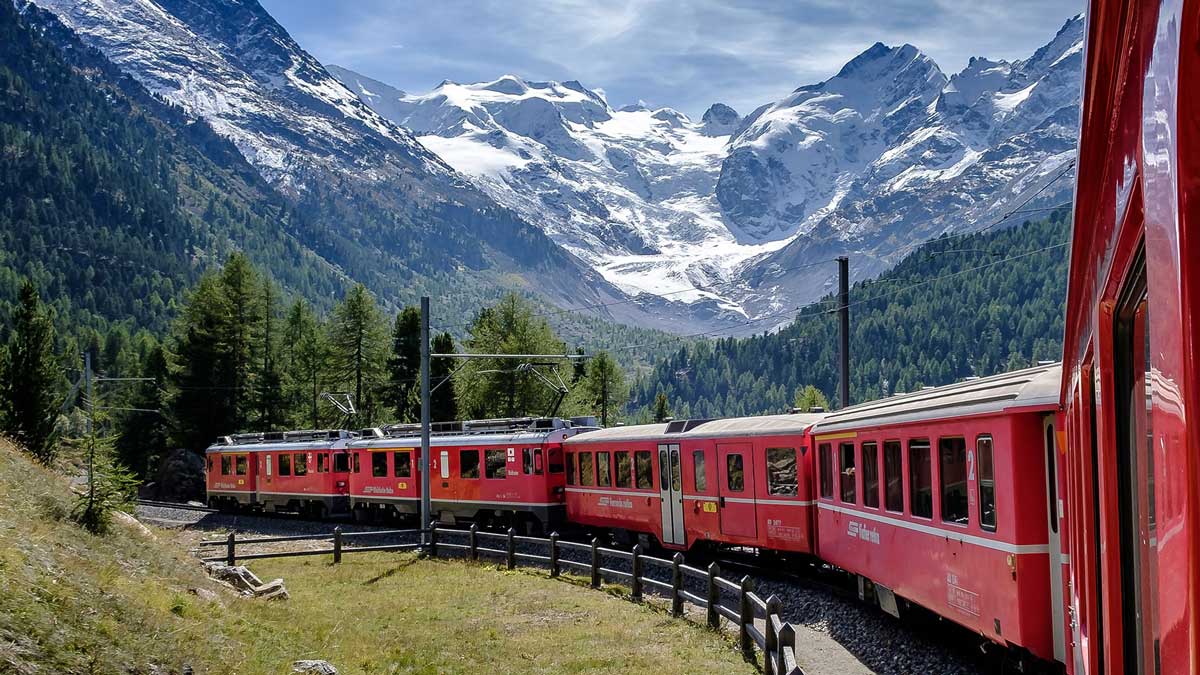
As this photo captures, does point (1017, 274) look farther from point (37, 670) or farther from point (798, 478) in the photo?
point (37, 670)

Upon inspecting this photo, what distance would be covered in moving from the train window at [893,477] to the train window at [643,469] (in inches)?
421

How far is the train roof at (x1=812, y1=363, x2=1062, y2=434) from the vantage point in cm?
916

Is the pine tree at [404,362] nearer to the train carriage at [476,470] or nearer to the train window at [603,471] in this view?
the train carriage at [476,470]

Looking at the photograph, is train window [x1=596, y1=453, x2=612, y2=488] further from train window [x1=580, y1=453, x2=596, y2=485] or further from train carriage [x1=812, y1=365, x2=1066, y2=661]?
train carriage [x1=812, y1=365, x2=1066, y2=661]

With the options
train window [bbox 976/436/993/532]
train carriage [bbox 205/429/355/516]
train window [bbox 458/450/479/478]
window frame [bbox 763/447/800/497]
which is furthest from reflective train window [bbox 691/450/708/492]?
train carriage [bbox 205/429/355/516]

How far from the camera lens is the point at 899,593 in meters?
13.3

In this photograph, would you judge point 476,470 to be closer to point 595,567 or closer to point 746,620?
point 595,567

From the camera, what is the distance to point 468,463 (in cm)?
3216

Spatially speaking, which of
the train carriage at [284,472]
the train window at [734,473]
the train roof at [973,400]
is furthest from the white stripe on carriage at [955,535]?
the train carriage at [284,472]

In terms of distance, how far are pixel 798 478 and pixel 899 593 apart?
5.66m

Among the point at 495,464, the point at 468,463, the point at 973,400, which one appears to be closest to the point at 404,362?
the point at 468,463

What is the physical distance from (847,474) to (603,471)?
37.1 ft

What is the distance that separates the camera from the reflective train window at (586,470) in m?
27.5

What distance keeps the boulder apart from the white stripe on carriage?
5112cm
